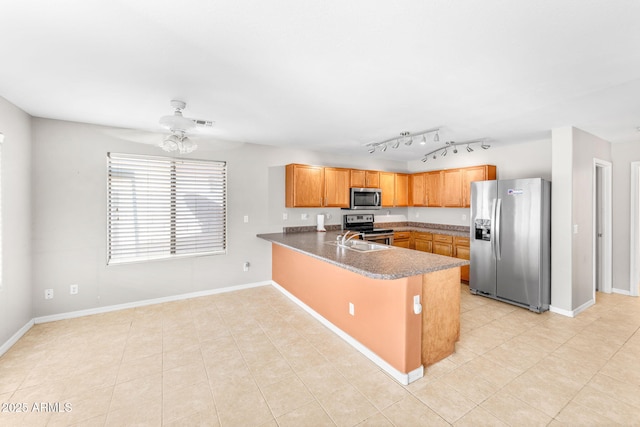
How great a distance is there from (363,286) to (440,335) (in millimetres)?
804

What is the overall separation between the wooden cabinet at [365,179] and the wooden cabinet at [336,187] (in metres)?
0.12

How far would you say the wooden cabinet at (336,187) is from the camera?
4.91m

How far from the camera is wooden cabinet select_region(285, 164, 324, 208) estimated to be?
462 centimetres

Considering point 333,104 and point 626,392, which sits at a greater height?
point 333,104

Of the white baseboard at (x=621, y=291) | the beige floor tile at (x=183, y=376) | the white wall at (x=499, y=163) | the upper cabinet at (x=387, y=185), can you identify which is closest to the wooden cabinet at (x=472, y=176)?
the upper cabinet at (x=387, y=185)

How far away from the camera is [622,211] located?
13.5 feet

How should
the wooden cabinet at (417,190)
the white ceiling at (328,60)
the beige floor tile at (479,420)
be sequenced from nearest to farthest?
the white ceiling at (328,60) < the beige floor tile at (479,420) < the wooden cabinet at (417,190)

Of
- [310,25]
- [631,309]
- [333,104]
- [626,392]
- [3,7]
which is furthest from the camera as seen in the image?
[631,309]

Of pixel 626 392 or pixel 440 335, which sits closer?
pixel 626 392

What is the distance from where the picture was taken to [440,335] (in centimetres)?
247

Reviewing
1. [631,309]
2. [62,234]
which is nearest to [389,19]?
[62,234]

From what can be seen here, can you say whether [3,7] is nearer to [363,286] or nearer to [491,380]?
[363,286]

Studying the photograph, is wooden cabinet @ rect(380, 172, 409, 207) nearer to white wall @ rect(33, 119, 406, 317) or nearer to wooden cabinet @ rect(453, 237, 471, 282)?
wooden cabinet @ rect(453, 237, 471, 282)

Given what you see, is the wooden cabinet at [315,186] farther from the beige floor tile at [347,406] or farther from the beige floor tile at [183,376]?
the beige floor tile at [347,406]
